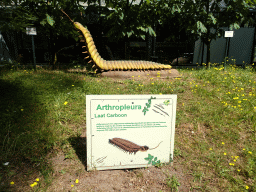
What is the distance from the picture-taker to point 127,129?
205cm

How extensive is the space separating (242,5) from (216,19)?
0.94m

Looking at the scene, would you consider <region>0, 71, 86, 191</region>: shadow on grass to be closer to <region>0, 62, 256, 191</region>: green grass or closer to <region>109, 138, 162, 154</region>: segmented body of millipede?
<region>0, 62, 256, 191</region>: green grass

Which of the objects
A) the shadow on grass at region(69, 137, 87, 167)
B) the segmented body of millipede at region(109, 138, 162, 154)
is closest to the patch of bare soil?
the shadow on grass at region(69, 137, 87, 167)

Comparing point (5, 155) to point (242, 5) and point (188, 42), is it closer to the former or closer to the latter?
point (242, 5)

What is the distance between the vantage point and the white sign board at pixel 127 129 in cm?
199

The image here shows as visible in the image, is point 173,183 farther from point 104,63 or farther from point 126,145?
point 104,63

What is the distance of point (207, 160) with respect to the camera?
7.88 ft

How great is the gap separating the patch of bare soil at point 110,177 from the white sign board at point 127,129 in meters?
0.09

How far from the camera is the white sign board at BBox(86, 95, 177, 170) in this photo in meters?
1.99

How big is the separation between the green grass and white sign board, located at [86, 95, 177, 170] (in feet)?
1.36

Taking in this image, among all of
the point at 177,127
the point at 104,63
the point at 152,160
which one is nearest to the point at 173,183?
the point at 152,160

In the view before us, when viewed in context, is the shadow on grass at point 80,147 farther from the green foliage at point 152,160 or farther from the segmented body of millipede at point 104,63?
the segmented body of millipede at point 104,63

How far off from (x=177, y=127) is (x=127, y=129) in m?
1.23

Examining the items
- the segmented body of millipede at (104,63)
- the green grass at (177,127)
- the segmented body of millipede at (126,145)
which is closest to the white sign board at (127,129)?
the segmented body of millipede at (126,145)
